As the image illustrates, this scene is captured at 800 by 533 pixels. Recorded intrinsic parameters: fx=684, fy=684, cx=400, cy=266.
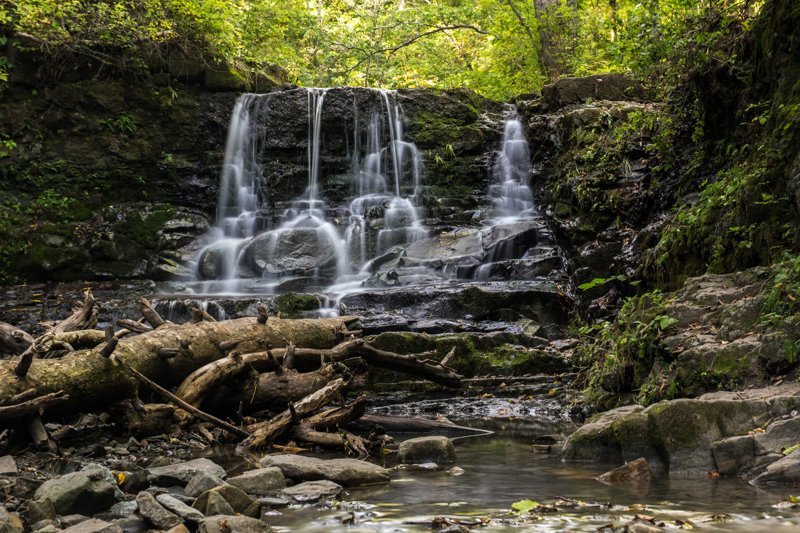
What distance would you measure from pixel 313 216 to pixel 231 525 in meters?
13.5

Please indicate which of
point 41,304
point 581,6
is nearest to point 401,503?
point 41,304

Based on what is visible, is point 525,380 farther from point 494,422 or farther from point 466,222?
point 466,222

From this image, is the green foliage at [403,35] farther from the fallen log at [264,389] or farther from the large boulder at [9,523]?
the large boulder at [9,523]

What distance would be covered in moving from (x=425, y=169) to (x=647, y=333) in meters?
11.7

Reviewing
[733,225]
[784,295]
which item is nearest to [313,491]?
[784,295]

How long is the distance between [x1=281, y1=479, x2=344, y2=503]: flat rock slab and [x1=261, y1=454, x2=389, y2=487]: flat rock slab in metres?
0.13

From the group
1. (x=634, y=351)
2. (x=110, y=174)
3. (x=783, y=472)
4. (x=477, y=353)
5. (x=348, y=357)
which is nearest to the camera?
(x=783, y=472)

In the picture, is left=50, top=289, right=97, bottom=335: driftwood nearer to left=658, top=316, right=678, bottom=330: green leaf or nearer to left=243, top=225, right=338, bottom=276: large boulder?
left=658, top=316, right=678, bottom=330: green leaf

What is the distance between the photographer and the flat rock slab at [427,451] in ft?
18.1

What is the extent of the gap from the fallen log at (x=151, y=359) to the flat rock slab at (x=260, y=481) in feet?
6.80

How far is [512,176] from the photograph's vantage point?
17.2 m

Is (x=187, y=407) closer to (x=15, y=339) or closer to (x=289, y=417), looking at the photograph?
(x=289, y=417)

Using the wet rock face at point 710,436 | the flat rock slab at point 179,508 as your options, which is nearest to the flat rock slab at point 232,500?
the flat rock slab at point 179,508

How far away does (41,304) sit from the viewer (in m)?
12.4
